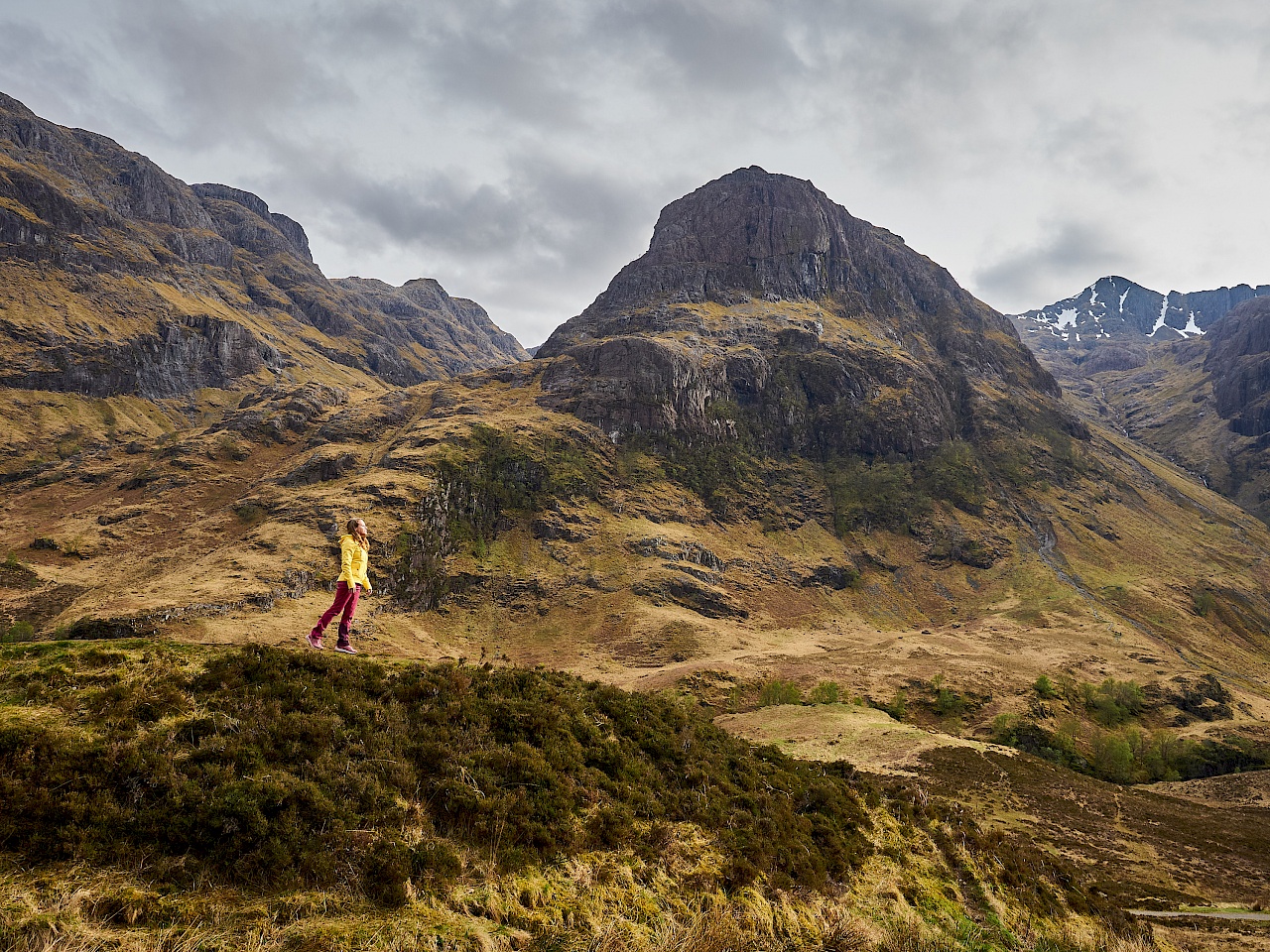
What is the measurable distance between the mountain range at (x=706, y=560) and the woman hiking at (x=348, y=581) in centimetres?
132

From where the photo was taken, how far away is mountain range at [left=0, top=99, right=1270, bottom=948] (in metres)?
33.9

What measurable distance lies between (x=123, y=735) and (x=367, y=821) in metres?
4.16

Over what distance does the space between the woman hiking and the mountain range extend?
1323 millimetres

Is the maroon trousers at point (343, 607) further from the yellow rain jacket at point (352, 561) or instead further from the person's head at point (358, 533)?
the person's head at point (358, 533)

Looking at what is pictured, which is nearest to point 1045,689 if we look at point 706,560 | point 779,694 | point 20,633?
point 779,694

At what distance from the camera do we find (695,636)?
301 feet

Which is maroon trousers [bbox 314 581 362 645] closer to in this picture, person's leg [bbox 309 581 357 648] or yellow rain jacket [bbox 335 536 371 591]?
person's leg [bbox 309 581 357 648]

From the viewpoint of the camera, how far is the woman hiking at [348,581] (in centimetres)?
1412

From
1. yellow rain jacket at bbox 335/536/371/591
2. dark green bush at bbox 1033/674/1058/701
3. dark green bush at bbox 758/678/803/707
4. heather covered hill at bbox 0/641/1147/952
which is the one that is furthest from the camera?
dark green bush at bbox 1033/674/1058/701

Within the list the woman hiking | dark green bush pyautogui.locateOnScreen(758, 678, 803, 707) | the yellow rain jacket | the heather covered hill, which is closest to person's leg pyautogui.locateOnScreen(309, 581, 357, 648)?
the woman hiking

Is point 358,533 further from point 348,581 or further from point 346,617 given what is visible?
point 346,617

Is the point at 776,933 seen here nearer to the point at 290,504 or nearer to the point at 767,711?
the point at 767,711

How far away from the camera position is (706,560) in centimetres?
11994

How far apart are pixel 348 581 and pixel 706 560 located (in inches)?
4285
